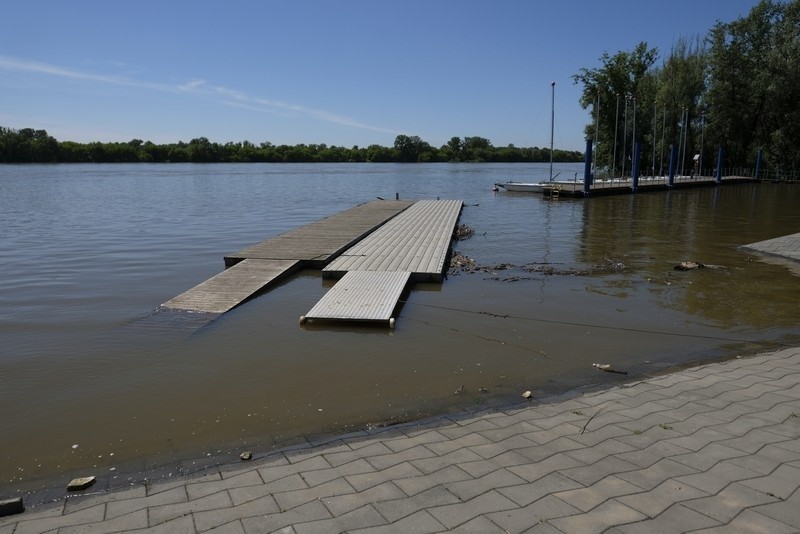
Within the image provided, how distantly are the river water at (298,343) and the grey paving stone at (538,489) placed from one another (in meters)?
1.50

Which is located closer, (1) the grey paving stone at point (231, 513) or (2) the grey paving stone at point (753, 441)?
(1) the grey paving stone at point (231, 513)

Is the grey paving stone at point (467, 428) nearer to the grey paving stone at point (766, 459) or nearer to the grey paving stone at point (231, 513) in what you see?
the grey paving stone at point (231, 513)

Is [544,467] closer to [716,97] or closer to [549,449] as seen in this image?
[549,449]

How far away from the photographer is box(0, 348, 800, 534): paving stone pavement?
275cm

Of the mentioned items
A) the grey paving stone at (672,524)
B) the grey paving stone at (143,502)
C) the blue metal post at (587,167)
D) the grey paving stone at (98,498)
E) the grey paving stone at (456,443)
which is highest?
the blue metal post at (587,167)

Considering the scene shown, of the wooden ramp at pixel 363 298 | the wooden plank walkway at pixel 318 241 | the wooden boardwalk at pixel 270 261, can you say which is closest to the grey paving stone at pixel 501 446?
the wooden ramp at pixel 363 298

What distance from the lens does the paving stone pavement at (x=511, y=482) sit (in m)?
2.75

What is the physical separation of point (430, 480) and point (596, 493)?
88 centimetres

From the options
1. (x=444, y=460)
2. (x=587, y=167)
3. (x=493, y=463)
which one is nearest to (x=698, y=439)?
(x=493, y=463)

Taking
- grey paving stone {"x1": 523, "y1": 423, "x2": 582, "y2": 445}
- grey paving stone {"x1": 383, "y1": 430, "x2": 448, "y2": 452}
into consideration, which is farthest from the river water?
grey paving stone {"x1": 523, "y1": 423, "x2": 582, "y2": 445}

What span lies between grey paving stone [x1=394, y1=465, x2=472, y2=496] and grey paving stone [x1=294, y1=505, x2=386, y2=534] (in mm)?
292

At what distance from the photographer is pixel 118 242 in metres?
15.0

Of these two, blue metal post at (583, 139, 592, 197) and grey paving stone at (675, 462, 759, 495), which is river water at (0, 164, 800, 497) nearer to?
grey paving stone at (675, 462, 759, 495)

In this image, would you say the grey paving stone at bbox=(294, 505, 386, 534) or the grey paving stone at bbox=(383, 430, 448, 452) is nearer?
the grey paving stone at bbox=(294, 505, 386, 534)
